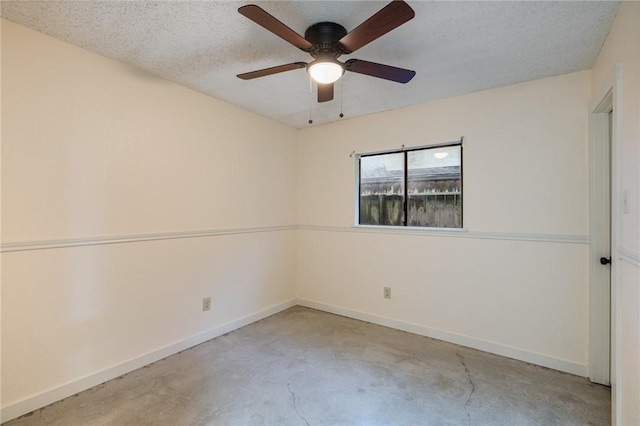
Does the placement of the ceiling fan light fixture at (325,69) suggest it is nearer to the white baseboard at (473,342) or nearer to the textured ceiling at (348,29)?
the textured ceiling at (348,29)

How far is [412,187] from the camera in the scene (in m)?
3.25

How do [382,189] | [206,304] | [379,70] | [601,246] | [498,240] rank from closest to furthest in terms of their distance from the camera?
[379,70] < [601,246] < [498,240] < [206,304] < [382,189]

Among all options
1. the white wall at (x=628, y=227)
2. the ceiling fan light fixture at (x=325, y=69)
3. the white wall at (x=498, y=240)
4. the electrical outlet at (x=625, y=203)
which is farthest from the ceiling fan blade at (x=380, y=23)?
the white wall at (x=498, y=240)

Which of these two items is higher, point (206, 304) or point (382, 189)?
point (382, 189)

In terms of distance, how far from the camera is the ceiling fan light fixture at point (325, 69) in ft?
5.59

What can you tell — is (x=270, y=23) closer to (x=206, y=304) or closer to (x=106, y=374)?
(x=206, y=304)

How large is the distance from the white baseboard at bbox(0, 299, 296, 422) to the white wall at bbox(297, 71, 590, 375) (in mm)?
1434

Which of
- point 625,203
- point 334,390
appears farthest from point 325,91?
point 334,390

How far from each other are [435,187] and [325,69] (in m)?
1.90

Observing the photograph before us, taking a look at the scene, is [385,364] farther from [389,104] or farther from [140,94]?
[140,94]

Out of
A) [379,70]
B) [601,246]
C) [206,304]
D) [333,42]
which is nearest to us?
[333,42]

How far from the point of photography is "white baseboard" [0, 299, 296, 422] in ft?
5.90

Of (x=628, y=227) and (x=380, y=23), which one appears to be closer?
(x=380, y=23)

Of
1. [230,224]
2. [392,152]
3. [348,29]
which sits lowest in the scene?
[230,224]
